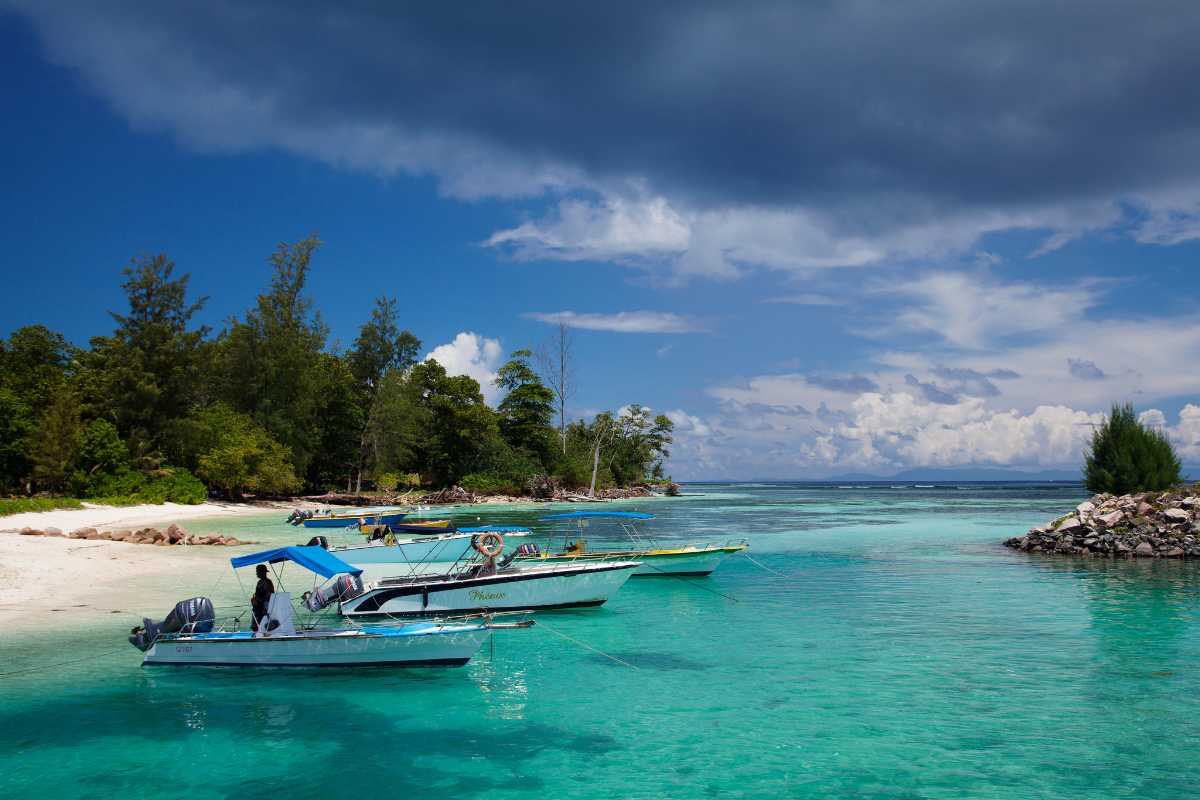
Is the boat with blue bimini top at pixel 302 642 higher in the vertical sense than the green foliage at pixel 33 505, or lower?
lower

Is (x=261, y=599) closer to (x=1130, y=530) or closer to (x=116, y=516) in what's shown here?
(x=1130, y=530)

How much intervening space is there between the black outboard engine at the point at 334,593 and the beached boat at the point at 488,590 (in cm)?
22

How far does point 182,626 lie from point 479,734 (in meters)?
6.95

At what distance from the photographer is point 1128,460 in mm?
39500

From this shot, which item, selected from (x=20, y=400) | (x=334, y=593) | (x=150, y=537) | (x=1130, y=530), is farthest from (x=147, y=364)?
(x=1130, y=530)

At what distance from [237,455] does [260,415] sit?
8160 millimetres

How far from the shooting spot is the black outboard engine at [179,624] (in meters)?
14.1

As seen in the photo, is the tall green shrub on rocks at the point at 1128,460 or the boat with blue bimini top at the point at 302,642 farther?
the tall green shrub on rocks at the point at 1128,460

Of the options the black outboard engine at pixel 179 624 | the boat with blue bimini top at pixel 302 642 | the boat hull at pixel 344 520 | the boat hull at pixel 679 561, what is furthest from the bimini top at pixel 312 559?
the boat hull at pixel 344 520

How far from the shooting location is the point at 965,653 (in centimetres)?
1505

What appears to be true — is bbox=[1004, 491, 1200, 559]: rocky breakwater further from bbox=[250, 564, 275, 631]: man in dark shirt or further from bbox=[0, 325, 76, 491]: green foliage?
bbox=[0, 325, 76, 491]: green foliage

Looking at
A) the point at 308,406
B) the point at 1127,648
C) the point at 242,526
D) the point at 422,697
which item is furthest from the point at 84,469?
the point at 1127,648

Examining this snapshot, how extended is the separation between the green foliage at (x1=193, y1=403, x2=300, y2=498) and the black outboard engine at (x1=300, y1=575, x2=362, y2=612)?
141 ft

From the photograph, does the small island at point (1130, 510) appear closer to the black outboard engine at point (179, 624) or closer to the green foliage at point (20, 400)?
the black outboard engine at point (179, 624)
